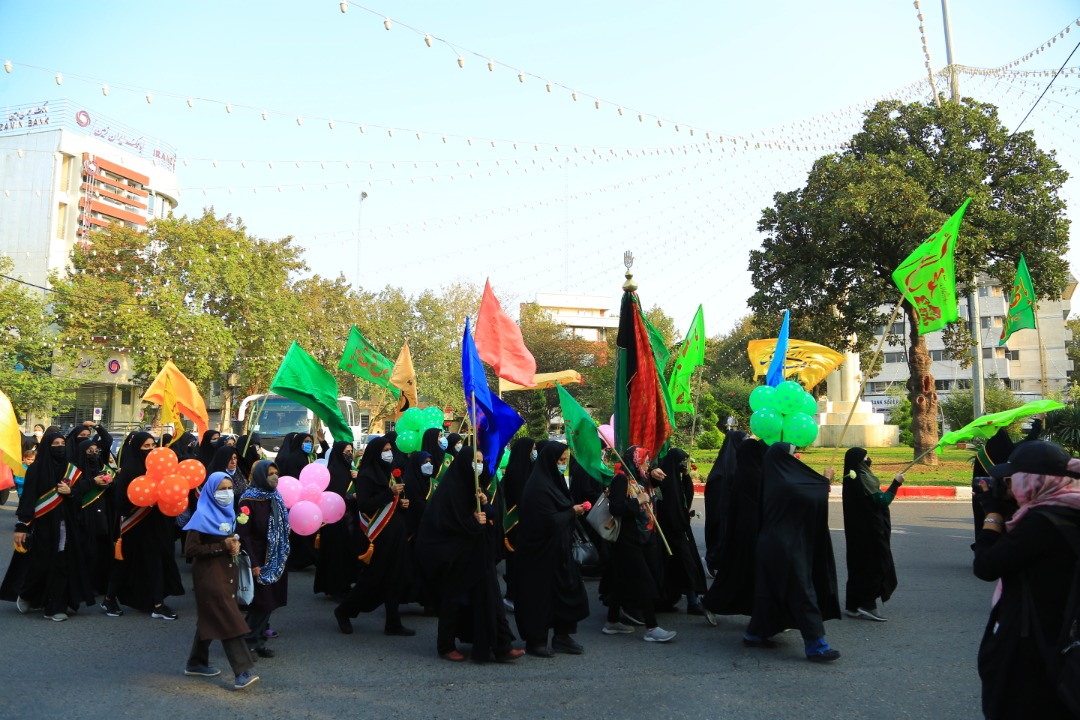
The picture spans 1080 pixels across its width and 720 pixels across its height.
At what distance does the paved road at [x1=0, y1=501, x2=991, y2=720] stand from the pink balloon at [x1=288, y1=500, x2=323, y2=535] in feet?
2.83

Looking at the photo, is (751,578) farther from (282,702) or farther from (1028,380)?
(1028,380)

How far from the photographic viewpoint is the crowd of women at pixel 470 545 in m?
5.95

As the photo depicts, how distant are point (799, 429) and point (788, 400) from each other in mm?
299

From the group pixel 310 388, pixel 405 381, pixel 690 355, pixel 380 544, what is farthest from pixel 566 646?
pixel 405 381

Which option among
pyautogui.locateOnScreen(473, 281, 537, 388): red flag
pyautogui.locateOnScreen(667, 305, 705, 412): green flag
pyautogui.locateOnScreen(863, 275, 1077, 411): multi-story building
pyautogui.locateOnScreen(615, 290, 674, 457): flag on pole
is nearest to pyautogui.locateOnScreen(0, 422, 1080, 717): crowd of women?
pyautogui.locateOnScreen(615, 290, 674, 457): flag on pole

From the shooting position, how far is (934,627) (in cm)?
676

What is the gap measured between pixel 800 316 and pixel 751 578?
52.6ft

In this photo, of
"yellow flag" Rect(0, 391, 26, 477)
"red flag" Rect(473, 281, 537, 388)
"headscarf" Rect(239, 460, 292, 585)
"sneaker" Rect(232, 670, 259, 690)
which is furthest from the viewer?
"red flag" Rect(473, 281, 537, 388)

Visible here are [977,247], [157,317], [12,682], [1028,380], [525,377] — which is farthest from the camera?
[1028,380]

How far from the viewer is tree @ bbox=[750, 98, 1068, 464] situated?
19.5 meters

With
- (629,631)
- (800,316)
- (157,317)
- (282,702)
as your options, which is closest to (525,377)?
(629,631)

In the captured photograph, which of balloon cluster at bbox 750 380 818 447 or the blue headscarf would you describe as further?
balloon cluster at bbox 750 380 818 447

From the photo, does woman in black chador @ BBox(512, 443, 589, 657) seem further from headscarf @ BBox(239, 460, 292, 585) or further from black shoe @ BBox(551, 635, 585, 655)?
headscarf @ BBox(239, 460, 292, 585)

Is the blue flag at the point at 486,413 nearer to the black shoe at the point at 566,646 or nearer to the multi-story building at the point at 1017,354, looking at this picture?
the black shoe at the point at 566,646
